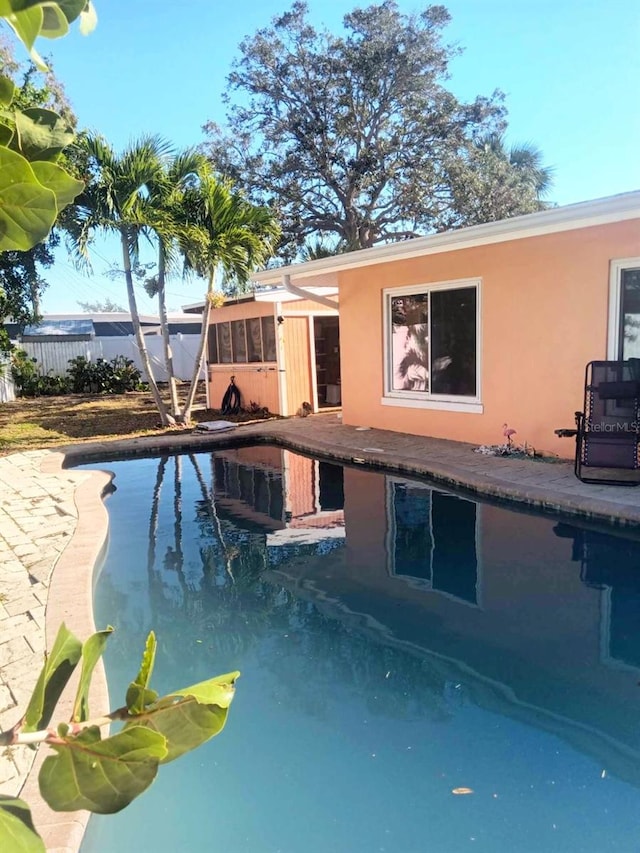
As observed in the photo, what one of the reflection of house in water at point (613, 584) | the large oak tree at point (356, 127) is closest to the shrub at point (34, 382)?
the large oak tree at point (356, 127)

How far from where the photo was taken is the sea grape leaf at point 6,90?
30.6 inches

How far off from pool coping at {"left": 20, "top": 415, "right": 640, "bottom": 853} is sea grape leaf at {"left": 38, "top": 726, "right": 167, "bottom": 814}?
180 centimetres

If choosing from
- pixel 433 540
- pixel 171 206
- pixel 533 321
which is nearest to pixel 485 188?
pixel 171 206

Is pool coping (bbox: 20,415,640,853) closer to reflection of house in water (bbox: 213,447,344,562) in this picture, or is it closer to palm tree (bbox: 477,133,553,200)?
reflection of house in water (bbox: 213,447,344,562)

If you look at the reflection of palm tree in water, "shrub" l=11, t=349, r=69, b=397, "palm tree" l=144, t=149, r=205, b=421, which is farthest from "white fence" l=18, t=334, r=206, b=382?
the reflection of palm tree in water

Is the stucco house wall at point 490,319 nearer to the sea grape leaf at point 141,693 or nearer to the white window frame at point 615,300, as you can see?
the white window frame at point 615,300

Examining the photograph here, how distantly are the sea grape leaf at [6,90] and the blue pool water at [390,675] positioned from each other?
2.62 metres

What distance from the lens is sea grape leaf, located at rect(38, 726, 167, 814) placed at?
613 mm

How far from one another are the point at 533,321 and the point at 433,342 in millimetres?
1795

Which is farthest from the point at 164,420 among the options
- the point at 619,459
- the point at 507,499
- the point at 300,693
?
the point at 300,693

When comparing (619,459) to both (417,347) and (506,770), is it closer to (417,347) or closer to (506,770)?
(417,347)

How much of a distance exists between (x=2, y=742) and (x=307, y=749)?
8.30 ft

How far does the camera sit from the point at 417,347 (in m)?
9.57

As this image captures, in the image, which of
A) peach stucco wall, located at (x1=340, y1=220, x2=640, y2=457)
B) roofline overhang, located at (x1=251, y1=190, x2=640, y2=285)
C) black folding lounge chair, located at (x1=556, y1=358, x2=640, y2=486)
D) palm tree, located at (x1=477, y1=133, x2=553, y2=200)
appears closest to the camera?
roofline overhang, located at (x1=251, y1=190, x2=640, y2=285)
